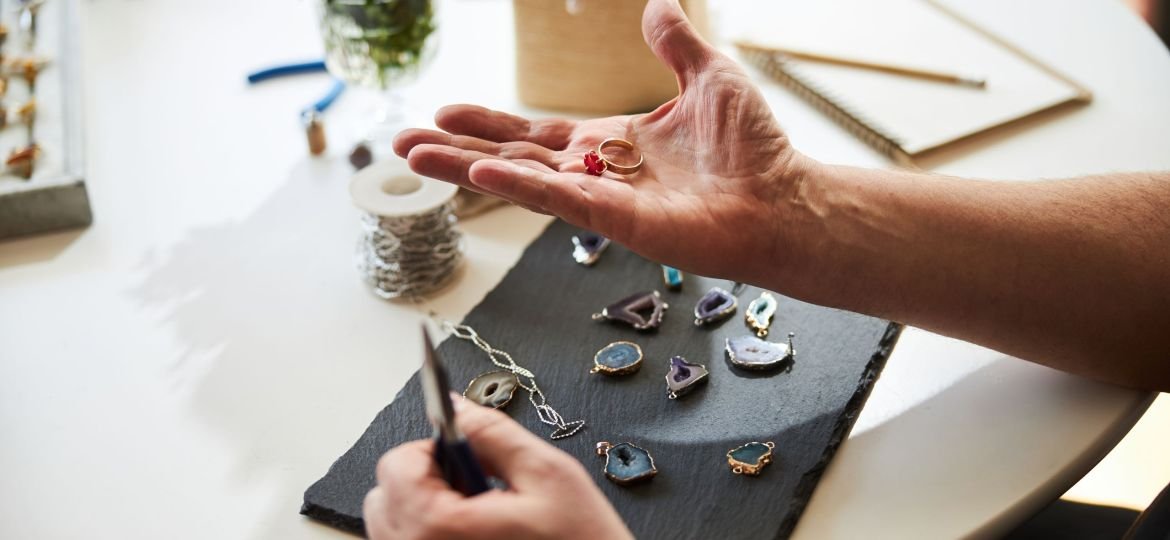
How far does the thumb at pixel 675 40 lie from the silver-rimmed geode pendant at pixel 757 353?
318 millimetres

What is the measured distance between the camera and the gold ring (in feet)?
3.74

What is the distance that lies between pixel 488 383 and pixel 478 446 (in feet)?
0.83

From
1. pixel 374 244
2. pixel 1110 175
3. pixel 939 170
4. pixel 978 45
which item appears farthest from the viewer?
pixel 978 45

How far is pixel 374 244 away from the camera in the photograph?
1.17 m

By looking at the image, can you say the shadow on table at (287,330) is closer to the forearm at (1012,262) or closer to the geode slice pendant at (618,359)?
the geode slice pendant at (618,359)

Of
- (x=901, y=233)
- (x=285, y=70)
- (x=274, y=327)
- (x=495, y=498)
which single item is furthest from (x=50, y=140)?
(x=901, y=233)

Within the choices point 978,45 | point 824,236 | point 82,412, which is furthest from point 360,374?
point 978,45

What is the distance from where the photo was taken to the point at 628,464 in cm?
92

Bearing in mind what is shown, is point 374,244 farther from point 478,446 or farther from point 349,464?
point 478,446

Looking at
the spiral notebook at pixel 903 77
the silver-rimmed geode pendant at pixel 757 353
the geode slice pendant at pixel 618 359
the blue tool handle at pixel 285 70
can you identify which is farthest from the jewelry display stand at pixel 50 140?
the spiral notebook at pixel 903 77

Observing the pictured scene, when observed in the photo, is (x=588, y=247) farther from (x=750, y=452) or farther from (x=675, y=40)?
(x=750, y=452)

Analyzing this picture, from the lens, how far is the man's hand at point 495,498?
2.35ft

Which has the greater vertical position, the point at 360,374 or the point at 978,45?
the point at 978,45

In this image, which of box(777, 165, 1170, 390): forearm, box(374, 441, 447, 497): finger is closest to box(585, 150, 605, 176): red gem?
box(777, 165, 1170, 390): forearm
